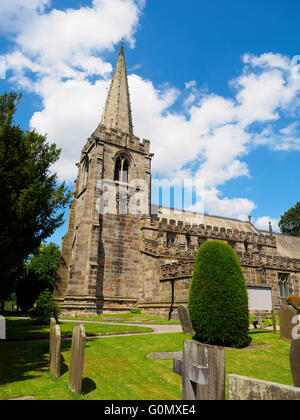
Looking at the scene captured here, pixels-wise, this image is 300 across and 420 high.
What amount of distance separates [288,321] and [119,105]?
27070 millimetres

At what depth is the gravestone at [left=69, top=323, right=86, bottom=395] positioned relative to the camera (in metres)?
5.53

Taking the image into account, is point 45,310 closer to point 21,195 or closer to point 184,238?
point 21,195

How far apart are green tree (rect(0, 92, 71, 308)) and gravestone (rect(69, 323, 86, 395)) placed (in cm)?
325

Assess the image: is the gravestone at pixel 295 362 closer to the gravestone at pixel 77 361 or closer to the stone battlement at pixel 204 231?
the gravestone at pixel 77 361

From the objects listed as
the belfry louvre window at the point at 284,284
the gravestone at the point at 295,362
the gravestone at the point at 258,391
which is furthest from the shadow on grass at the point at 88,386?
the belfry louvre window at the point at 284,284

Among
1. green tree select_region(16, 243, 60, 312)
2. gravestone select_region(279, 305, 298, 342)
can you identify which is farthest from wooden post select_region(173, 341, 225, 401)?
green tree select_region(16, 243, 60, 312)

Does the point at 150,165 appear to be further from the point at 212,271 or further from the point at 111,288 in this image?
the point at 212,271

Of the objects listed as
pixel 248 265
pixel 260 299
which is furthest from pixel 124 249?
pixel 260 299

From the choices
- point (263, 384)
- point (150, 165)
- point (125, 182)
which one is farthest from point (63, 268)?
point (263, 384)

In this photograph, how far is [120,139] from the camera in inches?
1092

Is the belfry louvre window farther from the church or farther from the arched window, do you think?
the arched window

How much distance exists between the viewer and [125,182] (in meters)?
26.9

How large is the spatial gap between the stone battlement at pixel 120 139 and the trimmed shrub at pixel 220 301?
19.1 meters
